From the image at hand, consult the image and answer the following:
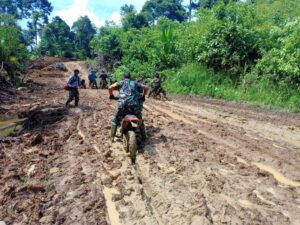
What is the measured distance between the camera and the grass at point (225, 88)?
15.6 m

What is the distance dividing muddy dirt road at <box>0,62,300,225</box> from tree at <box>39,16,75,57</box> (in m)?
47.3

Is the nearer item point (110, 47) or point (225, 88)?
point (225, 88)

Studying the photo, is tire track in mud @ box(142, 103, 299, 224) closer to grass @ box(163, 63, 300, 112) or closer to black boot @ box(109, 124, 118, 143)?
black boot @ box(109, 124, 118, 143)

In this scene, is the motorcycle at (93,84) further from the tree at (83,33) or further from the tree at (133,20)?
the tree at (83,33)

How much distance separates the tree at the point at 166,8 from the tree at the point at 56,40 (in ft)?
51.0

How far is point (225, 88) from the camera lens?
19.2 meters

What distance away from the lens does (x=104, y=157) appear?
7.77m

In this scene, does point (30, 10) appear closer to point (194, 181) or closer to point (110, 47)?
point (110, 47)

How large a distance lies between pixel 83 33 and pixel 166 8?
52.1 ft

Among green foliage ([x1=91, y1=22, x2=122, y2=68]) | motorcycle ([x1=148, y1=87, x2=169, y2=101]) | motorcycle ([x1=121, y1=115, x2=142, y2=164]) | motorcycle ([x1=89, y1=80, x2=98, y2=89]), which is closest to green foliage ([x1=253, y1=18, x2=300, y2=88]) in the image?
motorcycle ([x1=148, y1=87, x2=169, y2=101])

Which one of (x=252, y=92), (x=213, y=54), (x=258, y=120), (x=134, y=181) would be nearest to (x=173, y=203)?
(x=134, y=181)

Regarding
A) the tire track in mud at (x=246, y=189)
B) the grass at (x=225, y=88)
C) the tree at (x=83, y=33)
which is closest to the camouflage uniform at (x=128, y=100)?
the tire track in mud at (x=246, y=189)

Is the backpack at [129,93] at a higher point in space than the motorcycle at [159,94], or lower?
higher

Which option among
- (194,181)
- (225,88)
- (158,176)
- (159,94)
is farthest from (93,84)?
(194,181)
